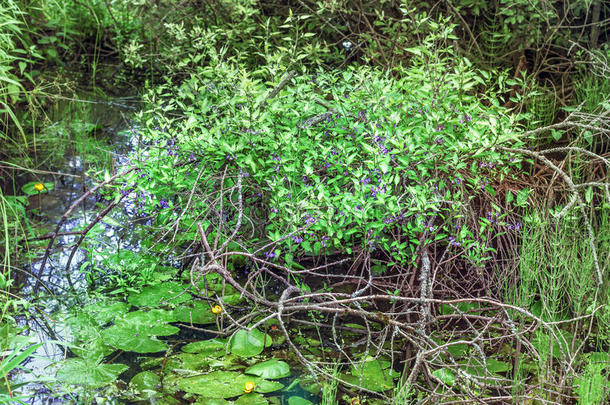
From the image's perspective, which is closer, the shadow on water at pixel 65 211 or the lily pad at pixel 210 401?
the lily pad at pixel 210 401

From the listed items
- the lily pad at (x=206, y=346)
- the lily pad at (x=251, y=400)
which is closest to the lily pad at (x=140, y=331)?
the lily pad at (x=206, y=346)

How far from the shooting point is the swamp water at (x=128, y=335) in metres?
2.55

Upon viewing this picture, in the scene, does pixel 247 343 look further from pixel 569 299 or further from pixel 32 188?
pixel 32 188

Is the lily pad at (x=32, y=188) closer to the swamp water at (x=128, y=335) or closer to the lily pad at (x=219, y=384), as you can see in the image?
the swamp water at (x=128, y=335)

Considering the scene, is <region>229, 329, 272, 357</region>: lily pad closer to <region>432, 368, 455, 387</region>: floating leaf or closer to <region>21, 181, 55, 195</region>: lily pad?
<region>432, 368, 455, 387</region>: floating leaf

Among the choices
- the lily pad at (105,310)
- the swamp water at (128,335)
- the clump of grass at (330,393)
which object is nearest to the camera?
the clump of grass at (330,393)

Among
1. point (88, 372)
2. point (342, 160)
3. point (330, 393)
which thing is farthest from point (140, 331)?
point (342, 160)

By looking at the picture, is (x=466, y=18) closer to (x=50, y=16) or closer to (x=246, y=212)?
(x=246, y=212)

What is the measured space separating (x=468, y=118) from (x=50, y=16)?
473 centimetres

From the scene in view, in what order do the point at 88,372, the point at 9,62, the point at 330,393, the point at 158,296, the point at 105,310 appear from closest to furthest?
the point at 330,393
the point at 88,372
the point at 105,310
the point at 158,296
the point at 9,62

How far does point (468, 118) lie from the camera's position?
3.05m

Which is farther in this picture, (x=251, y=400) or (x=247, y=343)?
(x=247, y=343)

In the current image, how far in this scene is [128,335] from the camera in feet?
9.50

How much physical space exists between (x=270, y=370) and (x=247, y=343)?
0.23 metres
